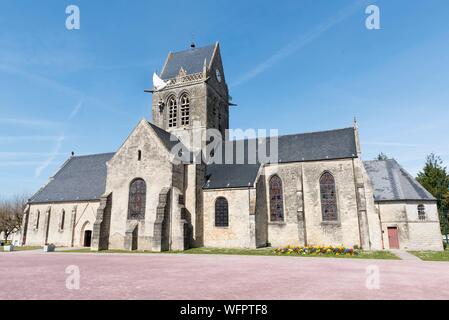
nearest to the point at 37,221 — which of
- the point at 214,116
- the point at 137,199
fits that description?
the point at 137,199

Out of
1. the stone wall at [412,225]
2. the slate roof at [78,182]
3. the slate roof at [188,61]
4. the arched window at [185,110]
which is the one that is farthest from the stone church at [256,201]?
the slate roof at [188,61]

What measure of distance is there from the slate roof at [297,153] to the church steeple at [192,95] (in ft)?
19.0

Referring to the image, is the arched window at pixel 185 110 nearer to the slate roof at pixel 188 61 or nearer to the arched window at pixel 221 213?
the slate roof at pixel 188 61

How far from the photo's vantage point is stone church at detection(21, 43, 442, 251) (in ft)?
76.2

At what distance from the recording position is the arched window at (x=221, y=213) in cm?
2514

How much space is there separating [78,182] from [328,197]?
1062 inches

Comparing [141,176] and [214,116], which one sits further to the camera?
[214,116]

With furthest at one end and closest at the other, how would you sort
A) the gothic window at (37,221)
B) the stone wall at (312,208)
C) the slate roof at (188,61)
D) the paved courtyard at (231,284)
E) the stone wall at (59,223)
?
the slate roof at (188,61)
the gothic window at (37,221)
the stone wall at (59,223)
the stone wall at (312,208)
the paved courtyard at (231,284)

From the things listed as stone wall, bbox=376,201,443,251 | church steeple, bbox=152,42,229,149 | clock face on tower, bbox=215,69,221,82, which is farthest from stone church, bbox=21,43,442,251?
clock face on tower, bbox=215,69,221,82

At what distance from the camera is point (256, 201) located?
79.8ft

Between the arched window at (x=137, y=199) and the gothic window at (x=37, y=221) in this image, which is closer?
the arched window at (x=137, y=199)

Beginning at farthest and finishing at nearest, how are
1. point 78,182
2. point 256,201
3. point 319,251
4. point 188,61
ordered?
point 188,61 → point 78,182 → point 256,201 → point 319,251

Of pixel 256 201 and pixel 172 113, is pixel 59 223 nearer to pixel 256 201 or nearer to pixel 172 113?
pixel 172 113
